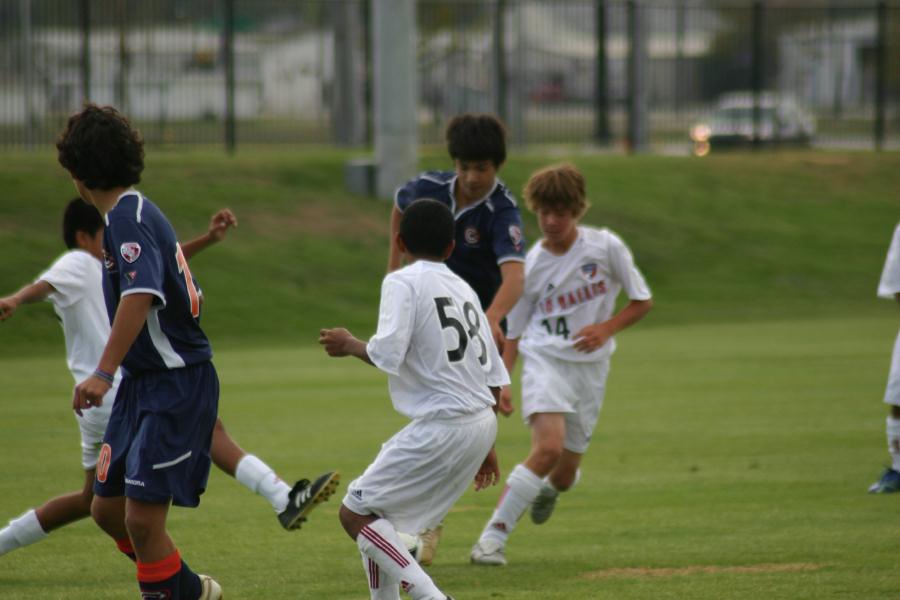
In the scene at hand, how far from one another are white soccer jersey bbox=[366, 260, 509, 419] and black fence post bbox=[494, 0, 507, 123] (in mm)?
25081

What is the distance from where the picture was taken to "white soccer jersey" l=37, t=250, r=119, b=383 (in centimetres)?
680

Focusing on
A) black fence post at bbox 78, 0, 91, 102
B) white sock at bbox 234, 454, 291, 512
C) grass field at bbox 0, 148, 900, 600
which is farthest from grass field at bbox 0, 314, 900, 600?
black fence post at bbox 78, 0, 91, 102

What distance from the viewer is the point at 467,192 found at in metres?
7.64

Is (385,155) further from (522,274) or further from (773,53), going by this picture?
(522,274)

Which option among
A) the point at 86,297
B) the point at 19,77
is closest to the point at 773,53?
the point at 19,77

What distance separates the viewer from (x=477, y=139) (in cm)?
743

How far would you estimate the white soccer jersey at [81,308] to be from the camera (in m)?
6.80

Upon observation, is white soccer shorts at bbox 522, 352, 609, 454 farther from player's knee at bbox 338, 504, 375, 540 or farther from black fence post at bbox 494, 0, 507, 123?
black fence post at bbox 494, 0, 507, 123

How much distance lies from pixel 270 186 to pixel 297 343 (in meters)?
7.36

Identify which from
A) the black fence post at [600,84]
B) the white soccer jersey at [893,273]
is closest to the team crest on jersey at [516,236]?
the white soccer jersey at [893,273]

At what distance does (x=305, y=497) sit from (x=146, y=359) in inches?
49.9

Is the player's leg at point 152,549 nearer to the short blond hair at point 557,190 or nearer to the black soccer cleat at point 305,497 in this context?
the black soccer cleat at point 305,497

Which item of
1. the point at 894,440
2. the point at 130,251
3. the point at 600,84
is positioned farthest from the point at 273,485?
the point at 600,84

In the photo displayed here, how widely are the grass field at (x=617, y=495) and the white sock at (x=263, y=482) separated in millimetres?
411
